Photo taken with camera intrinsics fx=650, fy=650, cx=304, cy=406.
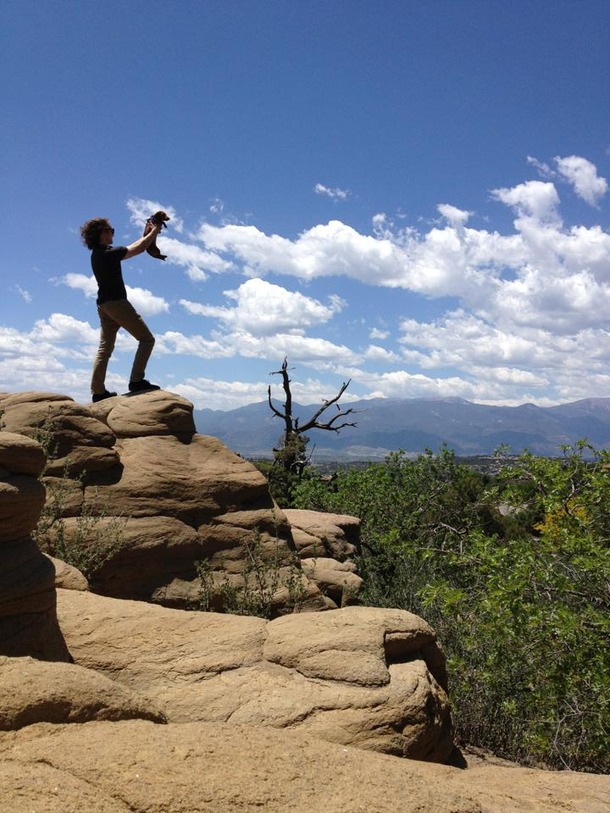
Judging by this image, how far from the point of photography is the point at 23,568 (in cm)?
456

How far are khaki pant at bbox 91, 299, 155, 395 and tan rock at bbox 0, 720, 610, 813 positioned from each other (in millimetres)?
7055

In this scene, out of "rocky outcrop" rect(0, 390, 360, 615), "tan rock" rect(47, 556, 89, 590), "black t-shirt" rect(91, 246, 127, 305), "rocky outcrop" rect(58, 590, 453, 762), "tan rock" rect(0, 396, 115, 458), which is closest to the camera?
"rocky outcrop" rect(58, 590, 453, 762)

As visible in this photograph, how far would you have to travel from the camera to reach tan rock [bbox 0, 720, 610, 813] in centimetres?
290

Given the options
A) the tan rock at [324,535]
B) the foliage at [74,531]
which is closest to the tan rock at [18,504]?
the foliage at [74,531]

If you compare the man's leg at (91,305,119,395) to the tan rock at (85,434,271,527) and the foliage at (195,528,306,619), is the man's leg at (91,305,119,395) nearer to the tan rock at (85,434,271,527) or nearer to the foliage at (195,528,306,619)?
the tan rock at (85,434,271,527)

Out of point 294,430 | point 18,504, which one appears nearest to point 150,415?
point 18,504

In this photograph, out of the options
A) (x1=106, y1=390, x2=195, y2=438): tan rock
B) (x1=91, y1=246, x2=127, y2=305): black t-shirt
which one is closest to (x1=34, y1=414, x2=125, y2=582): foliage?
(x1=106, y1=390, x2=195, y2=438): tan rock

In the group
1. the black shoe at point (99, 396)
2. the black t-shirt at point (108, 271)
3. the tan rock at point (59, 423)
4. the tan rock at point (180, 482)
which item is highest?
the black t-shirt at point (108, 271)

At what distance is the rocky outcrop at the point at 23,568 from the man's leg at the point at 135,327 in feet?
16.8

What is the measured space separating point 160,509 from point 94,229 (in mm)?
4254

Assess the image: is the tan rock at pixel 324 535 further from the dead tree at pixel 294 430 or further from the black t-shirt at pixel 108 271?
the dead tree at pixel 294 430

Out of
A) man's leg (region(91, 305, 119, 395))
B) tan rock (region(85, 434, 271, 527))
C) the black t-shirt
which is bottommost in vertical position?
tan rock (region(85, 434, 271, 527))

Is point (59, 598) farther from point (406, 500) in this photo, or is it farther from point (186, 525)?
point (406, 500)

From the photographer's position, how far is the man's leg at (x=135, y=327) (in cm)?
977
